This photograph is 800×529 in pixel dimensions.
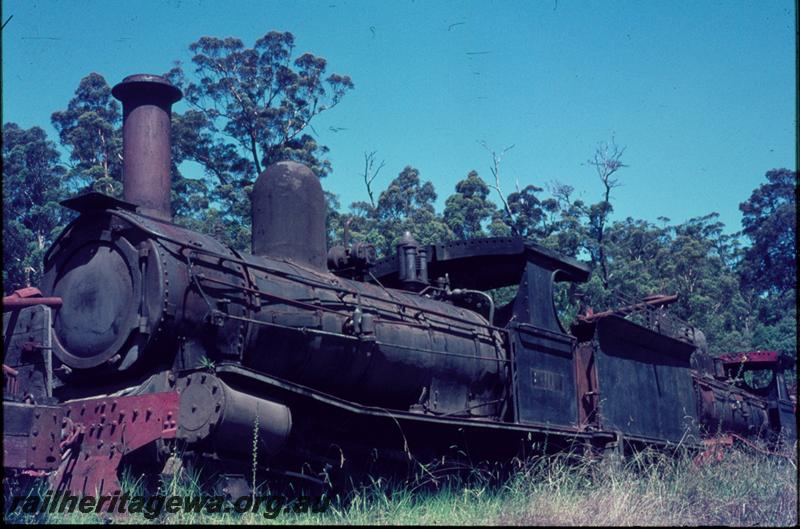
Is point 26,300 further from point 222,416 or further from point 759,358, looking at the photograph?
point 759,358

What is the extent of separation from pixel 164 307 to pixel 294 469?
1.74m

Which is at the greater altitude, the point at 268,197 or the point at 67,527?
the point at 268,197

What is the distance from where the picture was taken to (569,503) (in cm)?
Result: 536

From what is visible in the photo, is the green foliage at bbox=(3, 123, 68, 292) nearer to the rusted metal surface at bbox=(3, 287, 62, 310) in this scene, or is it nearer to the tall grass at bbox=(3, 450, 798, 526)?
the rusted metal surface at bbox=(3, 287, 62, 310)

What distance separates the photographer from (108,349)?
5.68m

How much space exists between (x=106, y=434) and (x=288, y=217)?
8.59ft

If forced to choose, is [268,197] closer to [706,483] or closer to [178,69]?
[706,483]

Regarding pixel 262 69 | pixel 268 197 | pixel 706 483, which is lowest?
pixel 706 483

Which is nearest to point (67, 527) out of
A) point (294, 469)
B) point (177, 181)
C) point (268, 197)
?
point (294, 469)

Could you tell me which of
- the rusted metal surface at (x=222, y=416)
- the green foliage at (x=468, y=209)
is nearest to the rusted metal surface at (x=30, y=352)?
the rusted metal surface at (x=222, y=416)

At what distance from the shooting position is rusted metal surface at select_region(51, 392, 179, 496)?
16.9 feet

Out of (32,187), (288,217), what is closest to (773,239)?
(32,187)

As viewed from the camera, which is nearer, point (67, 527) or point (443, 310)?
point (67, 527)

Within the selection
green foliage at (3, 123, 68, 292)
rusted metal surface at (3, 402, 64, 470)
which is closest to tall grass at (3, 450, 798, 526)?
rusted metal surface at (3, 402, 64, 470)
